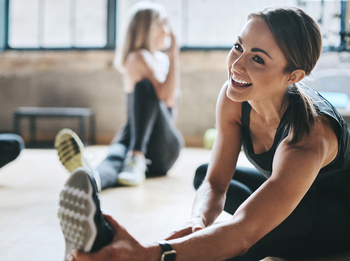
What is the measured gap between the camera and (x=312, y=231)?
0.86 metres

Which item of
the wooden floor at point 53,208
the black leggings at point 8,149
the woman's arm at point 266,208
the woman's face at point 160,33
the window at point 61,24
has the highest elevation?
the window at point 61,24

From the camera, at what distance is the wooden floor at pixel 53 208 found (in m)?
1.06

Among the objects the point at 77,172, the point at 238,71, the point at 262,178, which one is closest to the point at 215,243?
the point at 77,172

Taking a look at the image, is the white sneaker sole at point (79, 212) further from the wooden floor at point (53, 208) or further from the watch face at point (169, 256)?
the wooden floor at point (53, 208)

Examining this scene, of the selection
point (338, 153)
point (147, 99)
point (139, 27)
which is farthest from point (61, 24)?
point (338, 153)

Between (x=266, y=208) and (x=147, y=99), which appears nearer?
(x=266, y=208)

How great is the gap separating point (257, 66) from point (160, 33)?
5.05 ft

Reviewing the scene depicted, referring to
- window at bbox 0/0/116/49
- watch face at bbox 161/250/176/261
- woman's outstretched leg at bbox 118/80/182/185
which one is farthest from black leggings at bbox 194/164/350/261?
window at bbox 0/0/116/49

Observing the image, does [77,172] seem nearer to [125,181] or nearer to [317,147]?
[317,147]

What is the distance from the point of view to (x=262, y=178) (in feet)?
3.67

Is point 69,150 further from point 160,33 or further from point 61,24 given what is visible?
point 61,24

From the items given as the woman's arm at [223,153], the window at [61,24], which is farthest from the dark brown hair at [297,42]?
the window at [61,24]

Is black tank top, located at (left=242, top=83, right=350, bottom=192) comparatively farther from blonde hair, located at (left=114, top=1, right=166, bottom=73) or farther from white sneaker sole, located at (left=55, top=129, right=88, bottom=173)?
blonde hair, located at (left=114, top=1, right=166, bottom=73)

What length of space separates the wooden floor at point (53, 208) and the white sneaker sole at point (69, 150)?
0.21m
